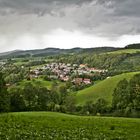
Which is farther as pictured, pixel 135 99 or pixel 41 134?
pixel 135 99

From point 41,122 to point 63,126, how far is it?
3.68 metres

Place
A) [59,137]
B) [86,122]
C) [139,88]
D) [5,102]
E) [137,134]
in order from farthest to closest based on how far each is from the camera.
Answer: [139,88] → [5,102] → [86,122] → [137,134] → [59,137]

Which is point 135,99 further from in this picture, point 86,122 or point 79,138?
point 79,138

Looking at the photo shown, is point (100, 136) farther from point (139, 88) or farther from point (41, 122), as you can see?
point (139, 88)

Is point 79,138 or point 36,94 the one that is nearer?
point 79,138

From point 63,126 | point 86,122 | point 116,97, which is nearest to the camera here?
point 63,126

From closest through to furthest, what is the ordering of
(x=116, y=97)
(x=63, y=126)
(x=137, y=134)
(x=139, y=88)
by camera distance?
(x=137, y=134) < (x=63, y=126) < (x=139, y=88) < (x=116, y=97)

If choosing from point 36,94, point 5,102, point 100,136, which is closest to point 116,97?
point 36,94

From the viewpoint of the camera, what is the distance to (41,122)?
44.1 m

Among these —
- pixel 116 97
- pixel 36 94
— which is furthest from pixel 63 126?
pixel 116 97

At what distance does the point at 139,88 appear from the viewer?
12188 centimetres

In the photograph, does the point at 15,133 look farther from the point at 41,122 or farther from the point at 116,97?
the point at 116,97

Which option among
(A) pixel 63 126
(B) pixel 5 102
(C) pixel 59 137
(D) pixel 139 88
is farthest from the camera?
(D) pixel 139 88

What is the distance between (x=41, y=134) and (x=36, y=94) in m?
89.8
